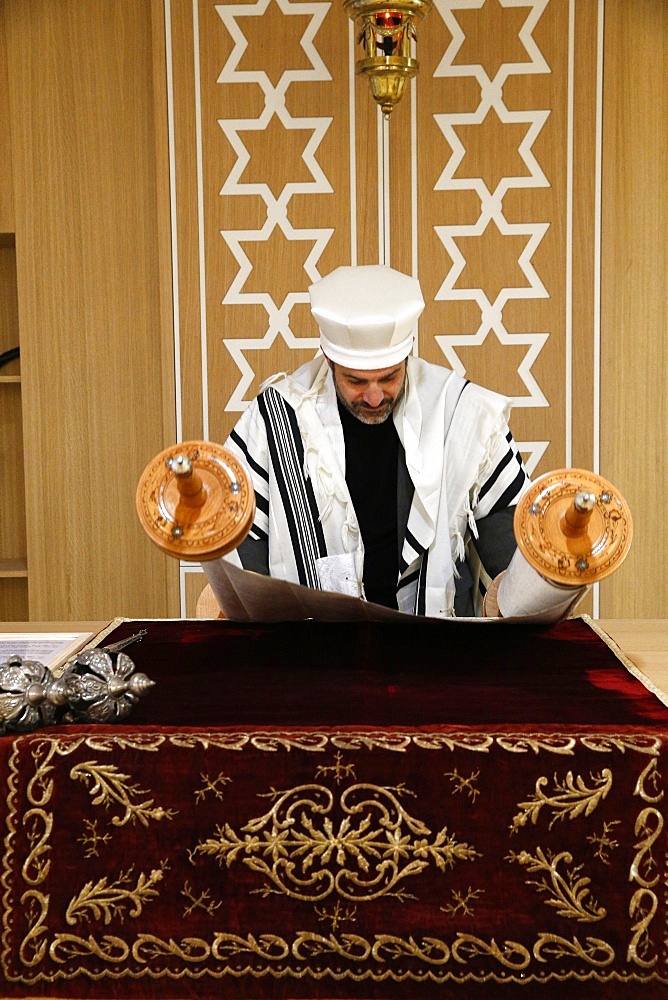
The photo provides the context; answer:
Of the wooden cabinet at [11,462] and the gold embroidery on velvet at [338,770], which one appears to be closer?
the gold embroidery on velvet at [338,770]

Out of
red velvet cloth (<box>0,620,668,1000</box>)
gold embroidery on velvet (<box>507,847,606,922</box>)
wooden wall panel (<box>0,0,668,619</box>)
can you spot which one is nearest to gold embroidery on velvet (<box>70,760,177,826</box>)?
red velvet cloth (<box>0,620,668,1000</box>)

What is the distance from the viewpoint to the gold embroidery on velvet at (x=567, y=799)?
4.35 ft

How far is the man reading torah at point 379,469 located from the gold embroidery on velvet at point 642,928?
1.28 m

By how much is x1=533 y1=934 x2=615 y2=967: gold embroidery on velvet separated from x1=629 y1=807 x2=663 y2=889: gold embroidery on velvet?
93 mm

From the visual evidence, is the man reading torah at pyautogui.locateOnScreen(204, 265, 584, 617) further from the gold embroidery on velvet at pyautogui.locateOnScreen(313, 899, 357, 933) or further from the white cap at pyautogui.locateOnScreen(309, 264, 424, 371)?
the gold embroidery on velvet at pyautogui.locateOnScreen(313, 899, 357, 933)

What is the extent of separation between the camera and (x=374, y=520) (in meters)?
2.77

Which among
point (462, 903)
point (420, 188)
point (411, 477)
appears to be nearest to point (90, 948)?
point (462, 903)

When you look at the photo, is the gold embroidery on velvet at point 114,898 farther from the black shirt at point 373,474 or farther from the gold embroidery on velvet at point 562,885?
the black shirt at point 373,474

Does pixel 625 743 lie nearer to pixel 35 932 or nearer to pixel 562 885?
pixel 562 885

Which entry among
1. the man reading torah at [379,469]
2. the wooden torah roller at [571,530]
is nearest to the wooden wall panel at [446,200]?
the man reading torah at [379,469]

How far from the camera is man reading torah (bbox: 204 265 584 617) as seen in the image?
A: 256cm

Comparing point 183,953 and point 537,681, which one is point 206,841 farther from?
point 537,681

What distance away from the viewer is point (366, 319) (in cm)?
249

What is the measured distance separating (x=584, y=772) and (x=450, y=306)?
9.42 feet
